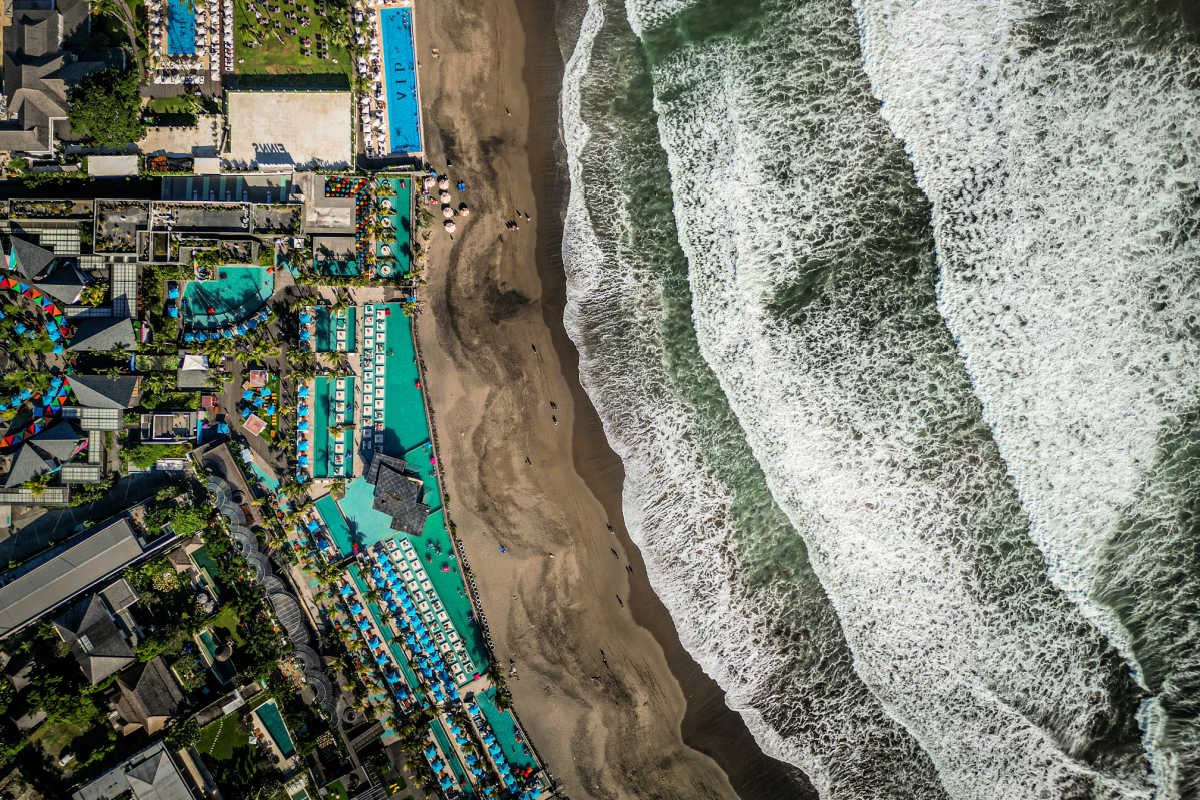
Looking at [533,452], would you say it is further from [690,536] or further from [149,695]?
[149,695]

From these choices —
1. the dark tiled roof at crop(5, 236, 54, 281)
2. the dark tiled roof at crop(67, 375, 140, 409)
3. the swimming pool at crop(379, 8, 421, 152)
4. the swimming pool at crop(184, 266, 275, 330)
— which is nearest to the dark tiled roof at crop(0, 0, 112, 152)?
the dark tiled roof at crop(5, 236, 54, 281)

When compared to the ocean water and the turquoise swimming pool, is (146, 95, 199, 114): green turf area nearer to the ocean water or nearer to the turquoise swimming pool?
the turquoise swimming pool

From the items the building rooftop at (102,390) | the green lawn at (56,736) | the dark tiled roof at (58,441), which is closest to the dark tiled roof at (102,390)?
the building rooftop at (102,390)

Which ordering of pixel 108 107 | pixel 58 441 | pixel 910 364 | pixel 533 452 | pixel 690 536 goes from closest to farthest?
pixel 910 364, pixel 690 536, pixel 108 107, pixel 58 441, pixel 533 452

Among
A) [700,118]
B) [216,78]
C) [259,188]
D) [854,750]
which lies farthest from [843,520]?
[216,78]

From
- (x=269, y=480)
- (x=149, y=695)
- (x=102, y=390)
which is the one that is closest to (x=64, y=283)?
(x=102, y=390)

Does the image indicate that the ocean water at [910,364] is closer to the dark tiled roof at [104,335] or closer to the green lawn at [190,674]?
the dark tiled roof at [104,335]
